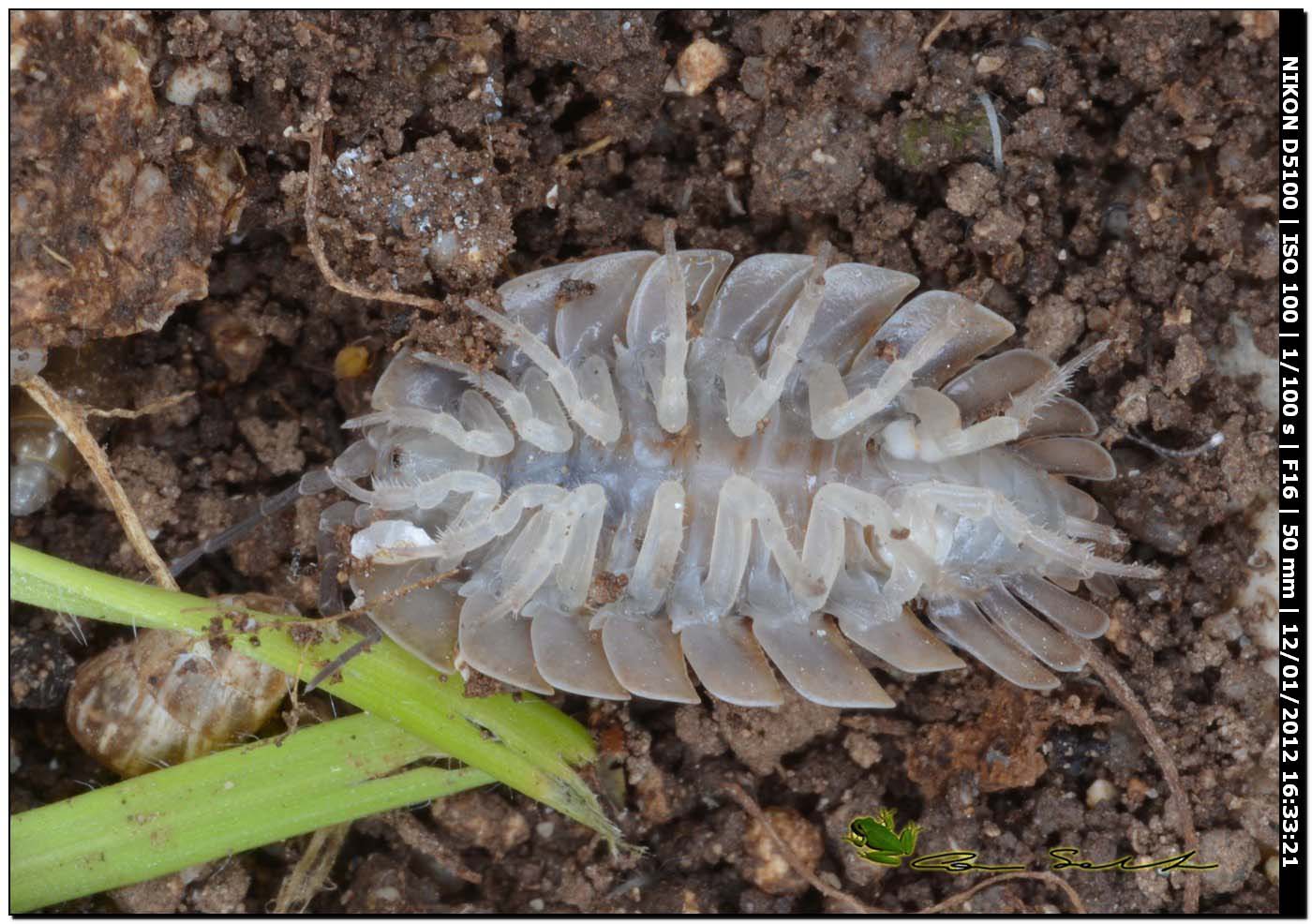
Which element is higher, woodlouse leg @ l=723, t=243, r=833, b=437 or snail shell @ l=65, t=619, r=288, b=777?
woodlouse leg @ l=723, t=243, r=833, b=437

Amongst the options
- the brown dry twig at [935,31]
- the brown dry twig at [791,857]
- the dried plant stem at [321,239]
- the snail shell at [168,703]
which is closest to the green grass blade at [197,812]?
the snail shell at [168,703]

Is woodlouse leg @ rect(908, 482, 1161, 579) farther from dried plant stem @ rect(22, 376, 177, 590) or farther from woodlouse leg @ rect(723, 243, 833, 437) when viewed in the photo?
dried plant stem @ rect(22, 376, 177, 590)

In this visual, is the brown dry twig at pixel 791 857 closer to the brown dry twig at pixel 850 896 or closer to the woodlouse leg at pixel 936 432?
the brown dry twig at pixel 850 896

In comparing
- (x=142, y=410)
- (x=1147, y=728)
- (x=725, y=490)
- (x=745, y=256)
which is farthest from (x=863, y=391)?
(x=142, y=410)

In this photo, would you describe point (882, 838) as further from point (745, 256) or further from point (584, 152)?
point (584, 152)

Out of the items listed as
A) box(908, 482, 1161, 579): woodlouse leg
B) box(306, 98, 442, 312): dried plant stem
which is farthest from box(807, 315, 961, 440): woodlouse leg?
box(306, 98, 442, 312): dried plant stem

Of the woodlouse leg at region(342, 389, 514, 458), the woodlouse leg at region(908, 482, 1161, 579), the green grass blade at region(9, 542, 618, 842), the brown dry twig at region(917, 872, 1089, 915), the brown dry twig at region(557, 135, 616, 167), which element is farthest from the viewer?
the brown dry twig at region(557, 135, 616, 167)
